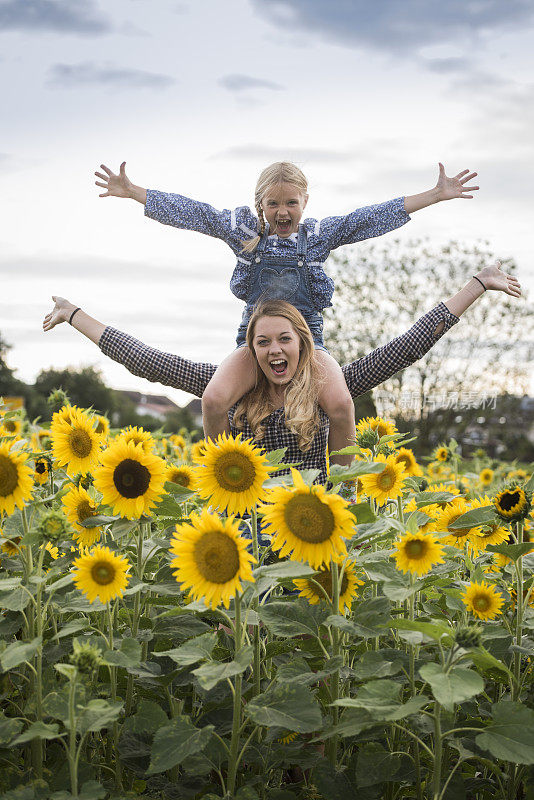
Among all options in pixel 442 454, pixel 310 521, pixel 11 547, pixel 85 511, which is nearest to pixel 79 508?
pixel 85 511

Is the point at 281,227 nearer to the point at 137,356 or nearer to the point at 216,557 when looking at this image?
the point at 137,356

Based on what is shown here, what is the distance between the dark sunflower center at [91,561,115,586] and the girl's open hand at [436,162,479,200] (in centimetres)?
378

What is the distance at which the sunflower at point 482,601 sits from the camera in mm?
2277

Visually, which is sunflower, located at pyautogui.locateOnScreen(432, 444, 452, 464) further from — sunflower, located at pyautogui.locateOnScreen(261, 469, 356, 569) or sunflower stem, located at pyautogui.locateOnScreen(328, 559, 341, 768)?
sunflower, located at pyautogui.locateOnScreen(261, 469, 356, 569)

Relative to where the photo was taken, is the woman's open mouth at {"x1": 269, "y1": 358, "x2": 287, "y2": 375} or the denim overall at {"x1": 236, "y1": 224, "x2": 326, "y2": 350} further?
the denim overall at {"x1": 236, "y1": 224, "x2": 326, "y2": 350}

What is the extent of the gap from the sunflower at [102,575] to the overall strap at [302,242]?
10.6 feet

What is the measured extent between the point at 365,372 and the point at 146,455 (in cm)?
293

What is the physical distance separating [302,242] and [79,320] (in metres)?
1.48

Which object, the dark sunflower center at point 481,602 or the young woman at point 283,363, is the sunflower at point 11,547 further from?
the young woman at point 283,363

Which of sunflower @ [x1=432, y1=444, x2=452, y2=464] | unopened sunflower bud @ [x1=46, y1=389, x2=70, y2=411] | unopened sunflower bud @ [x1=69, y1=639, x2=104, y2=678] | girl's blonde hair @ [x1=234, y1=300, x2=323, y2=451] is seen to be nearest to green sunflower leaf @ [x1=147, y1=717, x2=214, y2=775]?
unopened sunflower bud @ [x1=69, y1=639, x2=104, y2=678]

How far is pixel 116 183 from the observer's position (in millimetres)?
4941

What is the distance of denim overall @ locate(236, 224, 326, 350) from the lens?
472cm

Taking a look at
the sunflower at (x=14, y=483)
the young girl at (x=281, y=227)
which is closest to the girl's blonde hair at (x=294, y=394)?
the young girl at (x=281, y=227)

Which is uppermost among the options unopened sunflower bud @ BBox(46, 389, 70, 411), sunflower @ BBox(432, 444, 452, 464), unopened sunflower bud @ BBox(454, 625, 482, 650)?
unopened sunflower bud @ BBox(46, 389, 70, 411)
